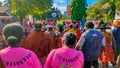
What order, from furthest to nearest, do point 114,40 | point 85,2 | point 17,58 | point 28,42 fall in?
point 85,2
point 114,40
point 28,42
point 17,58

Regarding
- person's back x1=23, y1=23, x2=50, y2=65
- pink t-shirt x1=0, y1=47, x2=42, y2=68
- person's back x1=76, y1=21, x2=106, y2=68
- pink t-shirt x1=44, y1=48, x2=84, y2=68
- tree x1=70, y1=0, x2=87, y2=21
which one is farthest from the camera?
tree x1=70, y1=0, x2=87, y2=21

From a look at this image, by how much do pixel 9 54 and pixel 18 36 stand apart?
0.25m

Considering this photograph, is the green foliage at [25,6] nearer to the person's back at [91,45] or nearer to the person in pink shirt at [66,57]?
the person's back at [91,45]

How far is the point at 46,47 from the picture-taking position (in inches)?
300

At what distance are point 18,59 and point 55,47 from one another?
352 cm

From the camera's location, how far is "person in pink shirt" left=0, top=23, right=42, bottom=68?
15.4 feet

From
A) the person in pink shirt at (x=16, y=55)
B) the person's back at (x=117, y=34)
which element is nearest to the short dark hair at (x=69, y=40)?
the person in pink shirt at (x=16, y=55)

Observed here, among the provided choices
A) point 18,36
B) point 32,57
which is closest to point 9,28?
point 18,36

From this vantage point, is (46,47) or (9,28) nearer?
(9,28)

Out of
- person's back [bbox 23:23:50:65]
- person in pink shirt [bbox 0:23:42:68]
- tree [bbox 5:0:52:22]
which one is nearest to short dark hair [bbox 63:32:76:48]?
person in pink shirt [bbox 0:23:42:68]

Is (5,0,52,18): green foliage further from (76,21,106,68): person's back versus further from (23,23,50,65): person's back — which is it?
(23,23,50,65): person's back

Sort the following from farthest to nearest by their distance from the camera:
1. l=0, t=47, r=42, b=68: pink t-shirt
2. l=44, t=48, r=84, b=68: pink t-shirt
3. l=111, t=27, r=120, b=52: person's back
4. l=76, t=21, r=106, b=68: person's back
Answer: l=111, t=27, r=120, b=52: person's back
l=76, t=21, r=106, b=68: person's back
l=44, t=48, r=84, b=68: pink t-shirt
l=0, t=47, r=42, b=68: pink t-shirt

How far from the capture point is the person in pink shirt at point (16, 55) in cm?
470

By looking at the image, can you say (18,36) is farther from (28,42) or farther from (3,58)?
(28,42)
